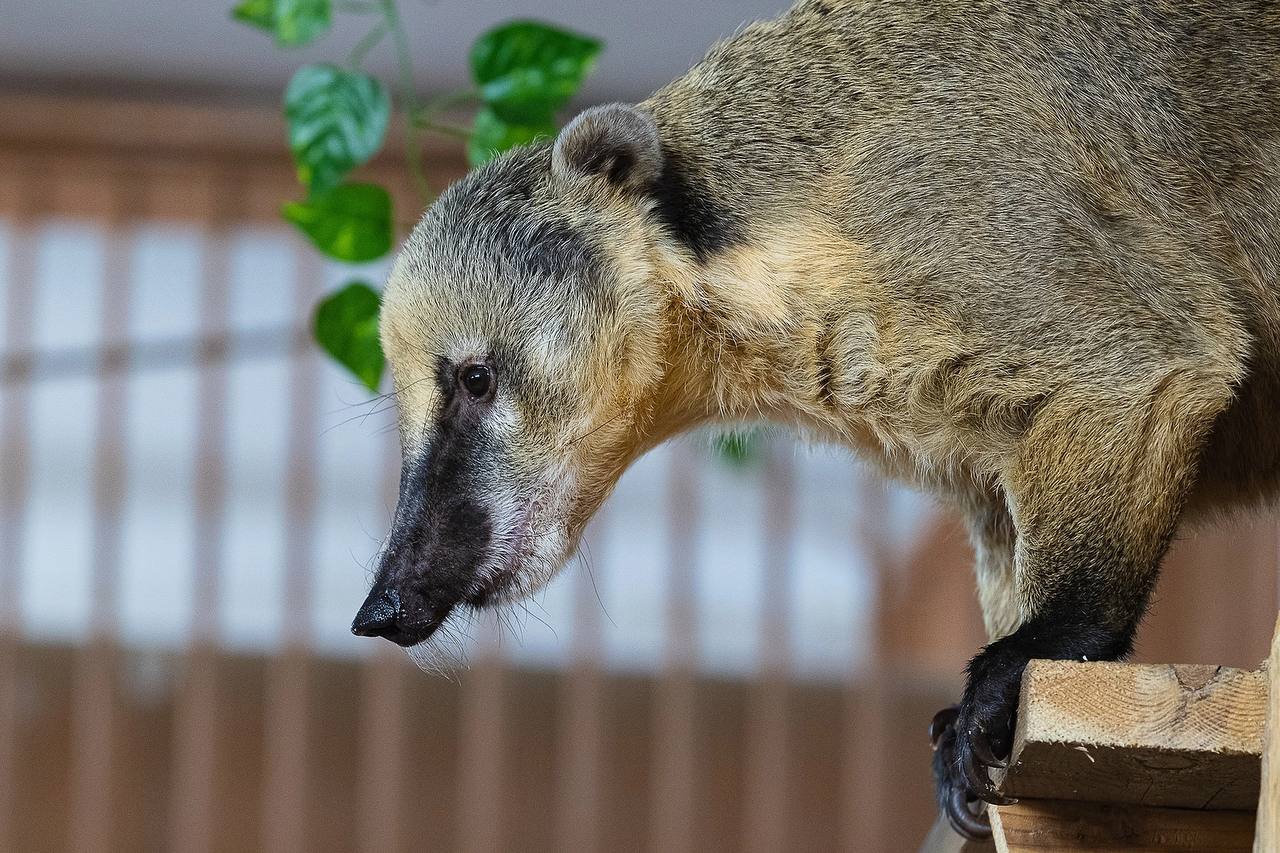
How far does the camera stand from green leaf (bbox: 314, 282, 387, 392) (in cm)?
198

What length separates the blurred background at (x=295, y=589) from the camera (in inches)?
143

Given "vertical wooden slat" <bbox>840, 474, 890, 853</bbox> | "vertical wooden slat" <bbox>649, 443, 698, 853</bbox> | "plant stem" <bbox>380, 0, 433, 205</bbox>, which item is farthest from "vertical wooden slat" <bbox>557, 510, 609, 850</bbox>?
"plant stem" <bbox>380, 0, 433, 205</bbox>

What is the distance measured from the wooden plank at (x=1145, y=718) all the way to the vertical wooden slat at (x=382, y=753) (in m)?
2.71

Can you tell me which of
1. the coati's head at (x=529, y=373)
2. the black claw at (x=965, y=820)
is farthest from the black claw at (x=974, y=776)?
the coati's head at (x=529, y=373)

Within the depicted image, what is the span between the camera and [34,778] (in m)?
3.61

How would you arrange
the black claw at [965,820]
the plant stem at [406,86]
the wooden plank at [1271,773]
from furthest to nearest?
the plant stem at [406,86], the black claw at [965,820], the wooden plank at [1271,773]

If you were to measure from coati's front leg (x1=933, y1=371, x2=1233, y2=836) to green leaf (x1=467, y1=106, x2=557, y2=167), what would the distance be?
885 mm

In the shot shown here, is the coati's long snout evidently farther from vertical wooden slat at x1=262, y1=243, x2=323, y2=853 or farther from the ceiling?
vertical wooden slat at x1=262, y1=243, x2=323, y2=853

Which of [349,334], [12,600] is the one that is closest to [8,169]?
[12,600]

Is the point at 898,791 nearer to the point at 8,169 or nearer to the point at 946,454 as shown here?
the point at 946,454

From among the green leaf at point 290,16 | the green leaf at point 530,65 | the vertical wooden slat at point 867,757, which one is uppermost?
the green leaf at point 290,16

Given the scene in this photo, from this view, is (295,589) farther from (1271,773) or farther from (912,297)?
(1271,773)

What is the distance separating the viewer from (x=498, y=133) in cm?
204

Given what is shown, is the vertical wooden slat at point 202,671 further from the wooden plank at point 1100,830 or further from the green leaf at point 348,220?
the wooden plank at point 1100,830
